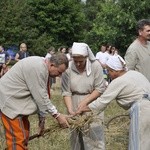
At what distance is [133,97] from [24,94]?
125 centimetres

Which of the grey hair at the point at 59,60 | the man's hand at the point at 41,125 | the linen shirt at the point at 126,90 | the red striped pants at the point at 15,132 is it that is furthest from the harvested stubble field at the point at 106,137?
the grey hair at the point at 59,60

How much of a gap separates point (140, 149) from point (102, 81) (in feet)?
3.99

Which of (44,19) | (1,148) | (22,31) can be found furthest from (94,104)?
(44,19)

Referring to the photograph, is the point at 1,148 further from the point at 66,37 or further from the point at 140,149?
the point at 66,37

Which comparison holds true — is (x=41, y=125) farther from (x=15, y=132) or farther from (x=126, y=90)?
(x=126, y=90)

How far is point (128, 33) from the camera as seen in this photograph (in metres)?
33.8

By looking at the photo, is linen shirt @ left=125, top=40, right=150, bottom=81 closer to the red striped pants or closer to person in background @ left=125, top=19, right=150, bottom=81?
person in background @ left=125, top=19, right=150, bottom=81

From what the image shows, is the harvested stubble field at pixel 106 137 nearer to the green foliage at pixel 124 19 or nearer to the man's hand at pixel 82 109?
the man's hand at pixel 82 109

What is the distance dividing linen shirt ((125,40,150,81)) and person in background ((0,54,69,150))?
5.57ft

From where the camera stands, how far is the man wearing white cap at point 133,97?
580 centimetres

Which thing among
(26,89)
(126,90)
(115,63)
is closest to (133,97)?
(126,90)

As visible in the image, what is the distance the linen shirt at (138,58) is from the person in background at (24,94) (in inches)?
66.9

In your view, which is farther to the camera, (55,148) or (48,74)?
(55,148)

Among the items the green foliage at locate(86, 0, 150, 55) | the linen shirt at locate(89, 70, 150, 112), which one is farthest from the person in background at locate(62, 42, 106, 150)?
the green foliage at locate(86, 0, 150, 55)
